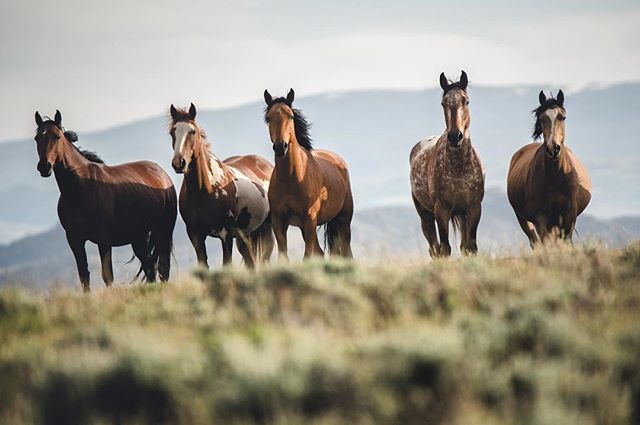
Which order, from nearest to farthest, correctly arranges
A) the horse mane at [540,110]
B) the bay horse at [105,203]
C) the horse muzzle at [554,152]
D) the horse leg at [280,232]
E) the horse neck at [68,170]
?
1. the horse muzzle at [554,152]
2. the horse mane at [540,110]
3. the horse leg at [280,232]
4. the bay horse at [105,203]
5. the horse neck at [68,170]

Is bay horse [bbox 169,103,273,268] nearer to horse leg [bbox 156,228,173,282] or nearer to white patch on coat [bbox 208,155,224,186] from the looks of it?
white patch on coat [bbox 208,155,224,186]

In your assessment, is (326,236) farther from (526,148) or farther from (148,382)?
(148,382)

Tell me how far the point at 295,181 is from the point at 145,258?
473 centimetres

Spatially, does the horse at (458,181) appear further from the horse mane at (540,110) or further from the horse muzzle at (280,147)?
the horse muzzle at (280,147)

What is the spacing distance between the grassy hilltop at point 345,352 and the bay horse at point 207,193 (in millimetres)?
5680

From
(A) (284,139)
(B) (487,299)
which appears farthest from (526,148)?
(B) (487,299)

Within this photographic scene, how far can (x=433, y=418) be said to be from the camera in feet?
19.7

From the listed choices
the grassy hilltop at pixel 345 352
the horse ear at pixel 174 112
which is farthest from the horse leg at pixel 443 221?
the grassy hilltop at pixel 345 352

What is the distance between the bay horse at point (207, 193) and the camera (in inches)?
597

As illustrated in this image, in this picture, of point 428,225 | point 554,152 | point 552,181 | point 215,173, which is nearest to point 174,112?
point 215,173

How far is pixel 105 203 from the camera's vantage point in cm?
1675

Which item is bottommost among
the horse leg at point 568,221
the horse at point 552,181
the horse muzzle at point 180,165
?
the horse leg at point 568,221

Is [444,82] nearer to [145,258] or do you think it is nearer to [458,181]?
[458,181]

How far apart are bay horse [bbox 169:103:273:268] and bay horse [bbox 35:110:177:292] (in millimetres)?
1830
